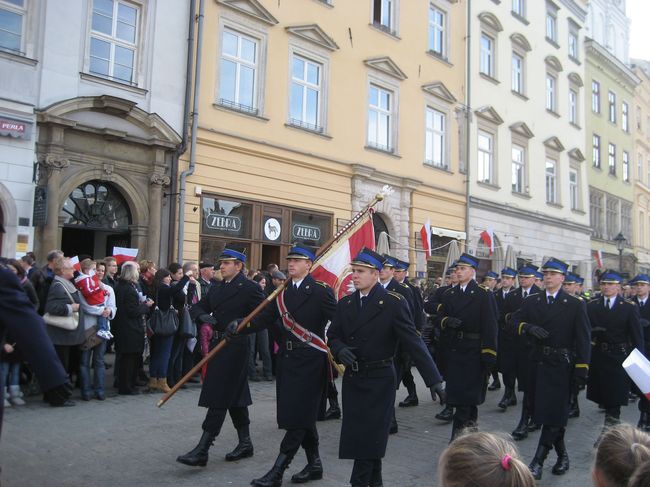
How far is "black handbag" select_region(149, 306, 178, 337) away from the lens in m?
9.21

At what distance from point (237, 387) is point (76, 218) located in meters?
8.18

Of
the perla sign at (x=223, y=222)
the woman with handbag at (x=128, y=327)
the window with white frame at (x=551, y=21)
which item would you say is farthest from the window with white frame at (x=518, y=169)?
the woman with handbag at (x=128, y=327)

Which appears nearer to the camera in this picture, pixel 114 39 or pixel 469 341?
pixel 469 341

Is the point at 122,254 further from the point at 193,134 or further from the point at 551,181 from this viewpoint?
the point at 551,181

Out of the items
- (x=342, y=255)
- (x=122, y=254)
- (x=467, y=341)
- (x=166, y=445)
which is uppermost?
(x=122, y=254)

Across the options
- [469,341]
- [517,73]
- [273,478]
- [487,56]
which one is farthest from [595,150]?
[273,478]

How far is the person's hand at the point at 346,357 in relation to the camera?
479 cm

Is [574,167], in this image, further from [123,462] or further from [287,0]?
[123,462]

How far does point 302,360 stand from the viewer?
5.52m

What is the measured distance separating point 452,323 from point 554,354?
1.16 metres

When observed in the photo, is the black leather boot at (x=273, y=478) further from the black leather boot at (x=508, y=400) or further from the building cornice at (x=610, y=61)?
the building cornice at (x=610, y=61)

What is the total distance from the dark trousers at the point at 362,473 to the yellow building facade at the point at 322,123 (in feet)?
32.9

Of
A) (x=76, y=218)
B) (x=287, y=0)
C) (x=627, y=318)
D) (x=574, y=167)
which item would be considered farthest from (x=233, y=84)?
(x=574, y=167)

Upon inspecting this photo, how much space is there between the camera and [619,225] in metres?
35.7
